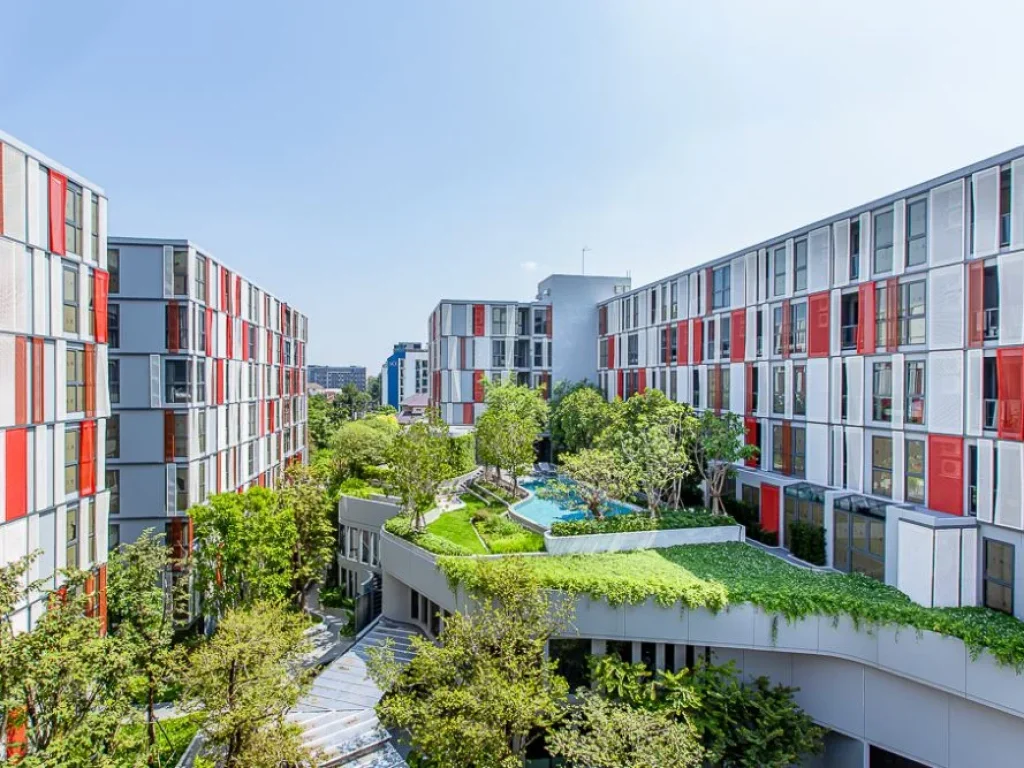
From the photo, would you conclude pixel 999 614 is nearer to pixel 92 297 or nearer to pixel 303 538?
pixel 303 538

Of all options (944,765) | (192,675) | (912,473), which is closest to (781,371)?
(912,473)

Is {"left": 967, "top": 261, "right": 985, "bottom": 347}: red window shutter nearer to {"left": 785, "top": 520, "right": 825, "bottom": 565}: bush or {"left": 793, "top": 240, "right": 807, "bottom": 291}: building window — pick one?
{"left": 793, "top": 240, "right": 807, "bottom": 291}: building window

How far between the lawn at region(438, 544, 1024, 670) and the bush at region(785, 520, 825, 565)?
1.87 meters

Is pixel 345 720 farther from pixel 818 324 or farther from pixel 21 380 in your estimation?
pixel 818 324

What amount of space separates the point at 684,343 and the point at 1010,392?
15.8 m

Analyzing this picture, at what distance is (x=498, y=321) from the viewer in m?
41.2

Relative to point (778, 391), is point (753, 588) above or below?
below

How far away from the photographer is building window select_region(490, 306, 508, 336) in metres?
41.1

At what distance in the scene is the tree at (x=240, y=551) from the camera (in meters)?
18.5

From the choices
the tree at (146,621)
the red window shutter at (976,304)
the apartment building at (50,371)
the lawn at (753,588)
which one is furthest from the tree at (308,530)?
the red window shutter at (976,304)

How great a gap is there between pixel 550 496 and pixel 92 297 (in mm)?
15949

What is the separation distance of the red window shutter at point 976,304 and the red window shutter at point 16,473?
22857 millimetres

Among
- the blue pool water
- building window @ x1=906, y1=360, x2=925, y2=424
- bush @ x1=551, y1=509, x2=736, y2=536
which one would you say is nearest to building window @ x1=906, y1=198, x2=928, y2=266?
building window @ x1=906, y1=360, x2=925, y2=424

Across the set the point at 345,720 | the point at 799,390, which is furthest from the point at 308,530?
the point at 799,390
